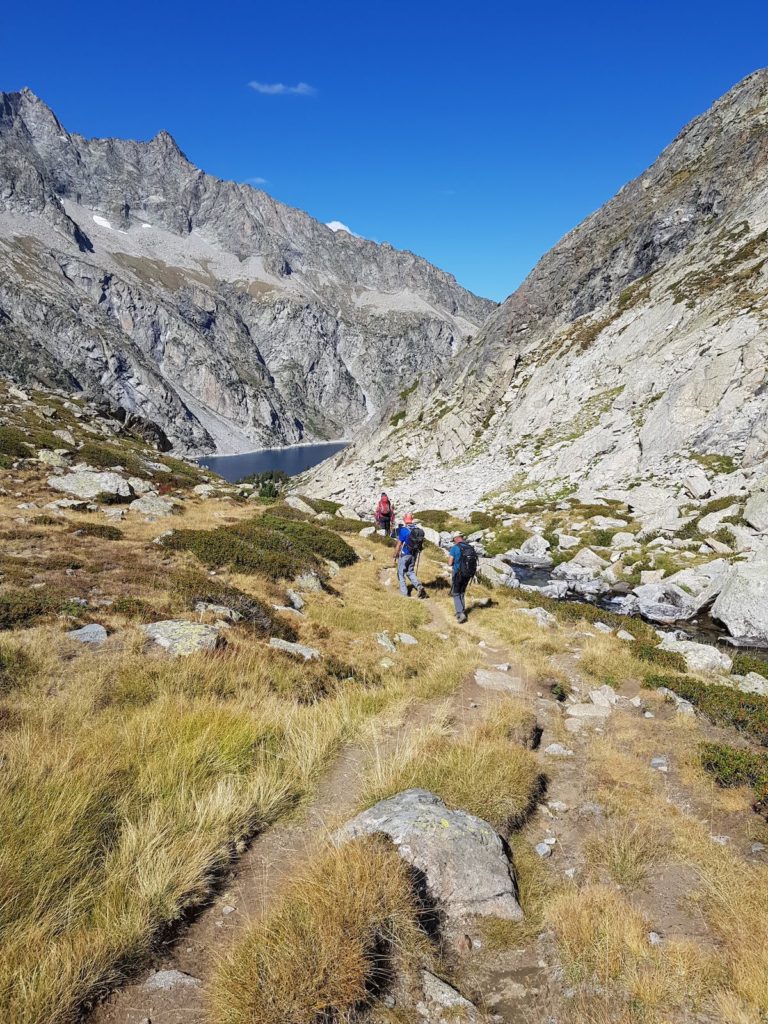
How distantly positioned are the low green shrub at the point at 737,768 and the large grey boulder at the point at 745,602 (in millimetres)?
12122

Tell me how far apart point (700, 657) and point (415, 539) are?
8.65 metres

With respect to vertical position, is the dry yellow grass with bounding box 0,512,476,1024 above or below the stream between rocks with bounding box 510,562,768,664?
above

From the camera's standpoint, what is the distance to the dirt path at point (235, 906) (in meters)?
3.26

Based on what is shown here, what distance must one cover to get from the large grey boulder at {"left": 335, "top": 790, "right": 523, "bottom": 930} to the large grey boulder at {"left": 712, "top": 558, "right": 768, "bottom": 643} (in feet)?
54.3

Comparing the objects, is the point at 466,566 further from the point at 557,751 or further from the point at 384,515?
the point at 384,515

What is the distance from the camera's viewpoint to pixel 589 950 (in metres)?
4.12

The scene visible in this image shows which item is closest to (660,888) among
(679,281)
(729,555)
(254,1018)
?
(254,1018)

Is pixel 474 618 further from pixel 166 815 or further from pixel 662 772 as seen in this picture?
pixel 166 815

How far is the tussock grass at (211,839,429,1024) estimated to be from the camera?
322 centimetres

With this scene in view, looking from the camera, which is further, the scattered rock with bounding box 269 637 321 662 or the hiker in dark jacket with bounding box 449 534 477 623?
the hiker in dark jacket with bounding box 449 534 477 623

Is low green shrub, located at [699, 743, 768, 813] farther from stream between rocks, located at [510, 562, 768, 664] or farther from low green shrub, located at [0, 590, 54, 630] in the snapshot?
low green shrub, located at [0, 590, 54, 630]

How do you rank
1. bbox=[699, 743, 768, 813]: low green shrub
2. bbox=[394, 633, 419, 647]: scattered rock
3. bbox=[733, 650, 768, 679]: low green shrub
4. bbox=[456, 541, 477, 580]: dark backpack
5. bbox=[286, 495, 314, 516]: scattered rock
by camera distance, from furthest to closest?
bbox=[286, 495, 314, 516]: scattered rock < bbox=[456, 541, 477, 580]: dark backpack < bbox=[733, 650, 768, 679]: low green shrub < bbox=[394, 633, 419, 647]: scattered rock < bbox=[699, 743, 768, 813]: low green shrub

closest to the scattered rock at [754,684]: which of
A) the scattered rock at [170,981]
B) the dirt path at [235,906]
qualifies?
the dirt path at [235,906]

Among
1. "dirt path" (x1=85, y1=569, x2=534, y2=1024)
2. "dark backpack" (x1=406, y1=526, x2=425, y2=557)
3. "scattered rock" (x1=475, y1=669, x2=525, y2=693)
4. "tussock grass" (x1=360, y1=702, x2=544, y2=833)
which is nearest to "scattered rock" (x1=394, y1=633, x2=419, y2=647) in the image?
"scattered rock" (x1=475, y1=669, x2=525, y2=693)
